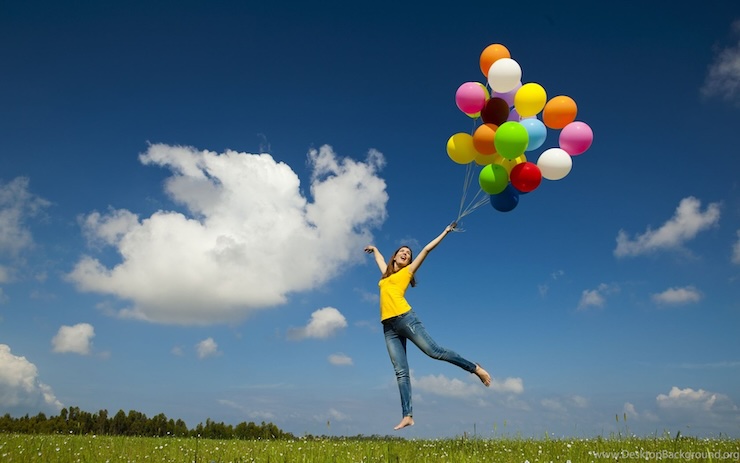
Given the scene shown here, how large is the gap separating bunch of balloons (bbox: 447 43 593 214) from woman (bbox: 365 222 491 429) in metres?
1.36

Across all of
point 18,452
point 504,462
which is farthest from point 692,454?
point 18,452

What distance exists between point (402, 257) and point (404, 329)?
1.25 meters

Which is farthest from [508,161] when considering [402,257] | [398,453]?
[398,453]

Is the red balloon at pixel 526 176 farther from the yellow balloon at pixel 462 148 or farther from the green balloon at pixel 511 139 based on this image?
Answer: the yellow balloon at pixel 462 148

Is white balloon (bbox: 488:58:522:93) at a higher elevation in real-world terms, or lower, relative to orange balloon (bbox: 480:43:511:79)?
lower

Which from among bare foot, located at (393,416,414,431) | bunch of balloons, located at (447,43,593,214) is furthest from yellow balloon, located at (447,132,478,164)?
bare foot, located at (393,416,414,431)

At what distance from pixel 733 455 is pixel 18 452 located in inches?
340

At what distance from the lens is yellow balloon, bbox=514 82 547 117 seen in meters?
9.12

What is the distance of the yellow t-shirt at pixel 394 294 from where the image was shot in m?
8.73

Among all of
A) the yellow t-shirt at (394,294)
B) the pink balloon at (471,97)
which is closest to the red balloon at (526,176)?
the pink balloon at (471,97)

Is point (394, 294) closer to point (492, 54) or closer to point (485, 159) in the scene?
point (485, 159)

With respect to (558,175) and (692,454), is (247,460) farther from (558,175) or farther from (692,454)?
(558,175)

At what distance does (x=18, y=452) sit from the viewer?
7.08 metres

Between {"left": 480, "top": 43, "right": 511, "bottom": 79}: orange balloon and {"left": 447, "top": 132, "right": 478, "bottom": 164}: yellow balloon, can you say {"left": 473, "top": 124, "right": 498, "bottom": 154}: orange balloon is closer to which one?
{"left": 447, "top": 132, "right": 478, "bottom": 164}: yellow balloon
